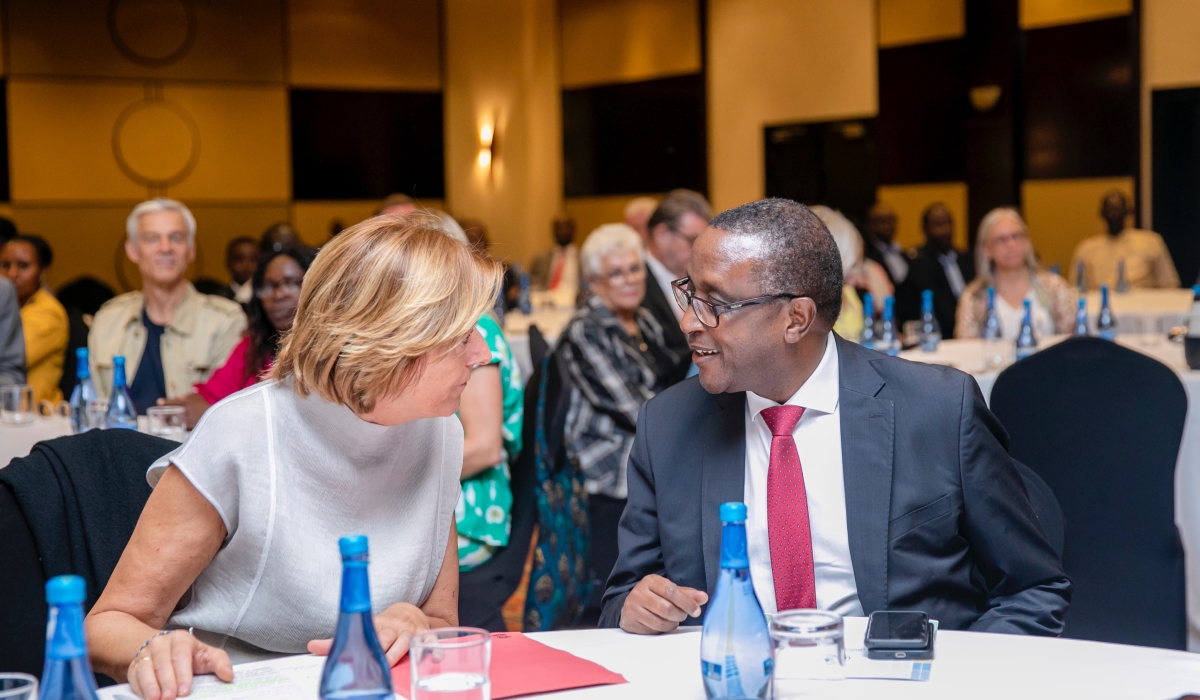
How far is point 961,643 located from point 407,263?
0.88m

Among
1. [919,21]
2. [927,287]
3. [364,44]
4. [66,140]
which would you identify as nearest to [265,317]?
[927,287]

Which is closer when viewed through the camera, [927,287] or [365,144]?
[927,287]

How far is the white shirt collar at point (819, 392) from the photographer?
1920mm

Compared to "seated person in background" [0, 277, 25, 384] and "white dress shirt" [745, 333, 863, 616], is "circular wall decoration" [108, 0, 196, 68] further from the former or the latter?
"white dress shirt" [745, 333, 863, 616]

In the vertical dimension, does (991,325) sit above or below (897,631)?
above

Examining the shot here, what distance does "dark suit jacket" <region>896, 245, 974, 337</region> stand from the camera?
7305 mm

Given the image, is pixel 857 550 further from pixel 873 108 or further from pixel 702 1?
pixel 702 1

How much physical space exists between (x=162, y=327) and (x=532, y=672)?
11.1 feet

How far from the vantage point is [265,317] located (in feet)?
11.8

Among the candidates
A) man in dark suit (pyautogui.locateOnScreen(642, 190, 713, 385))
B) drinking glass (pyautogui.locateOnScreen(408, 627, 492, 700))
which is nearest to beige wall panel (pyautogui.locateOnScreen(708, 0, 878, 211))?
man in dark suit (pyautogui.locateOnScreen(642, 190, 713, 385))

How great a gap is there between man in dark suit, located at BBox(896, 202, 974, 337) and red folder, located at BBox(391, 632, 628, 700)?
19.9ft

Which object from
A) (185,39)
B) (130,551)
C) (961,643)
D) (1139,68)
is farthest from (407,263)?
(185,39)

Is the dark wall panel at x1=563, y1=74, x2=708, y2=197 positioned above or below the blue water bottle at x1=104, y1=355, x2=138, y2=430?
above

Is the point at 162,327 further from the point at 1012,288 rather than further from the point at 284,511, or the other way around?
the point at 1012,288
